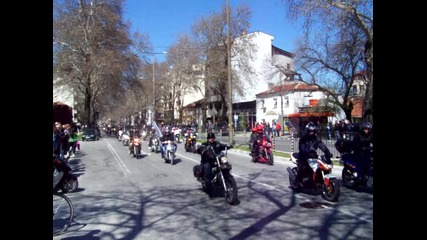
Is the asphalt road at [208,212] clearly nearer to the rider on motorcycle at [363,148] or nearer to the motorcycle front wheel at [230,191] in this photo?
the motorcycle front wheel at [230,191]

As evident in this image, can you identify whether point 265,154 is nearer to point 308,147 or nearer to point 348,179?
point 348,179

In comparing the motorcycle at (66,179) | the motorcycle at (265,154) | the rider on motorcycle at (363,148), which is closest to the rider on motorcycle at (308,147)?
the rider on motorcycle at (363,148)

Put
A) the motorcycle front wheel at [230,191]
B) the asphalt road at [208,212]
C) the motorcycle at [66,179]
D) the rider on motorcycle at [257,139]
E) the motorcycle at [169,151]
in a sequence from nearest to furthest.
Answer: the asphalt road at [208,212], the motorcycle front wheel at [230,191], the motorcycle at [66,179], the motorcycle at [169,151], the rider on motorcycle at [257,139]

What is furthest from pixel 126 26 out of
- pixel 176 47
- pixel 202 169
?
pixel 202 169

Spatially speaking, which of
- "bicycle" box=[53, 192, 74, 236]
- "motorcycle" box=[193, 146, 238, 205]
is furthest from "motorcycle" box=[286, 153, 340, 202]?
"bicycle" box=[53, 192, 74, 236]

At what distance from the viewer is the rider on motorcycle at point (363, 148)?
865 cm

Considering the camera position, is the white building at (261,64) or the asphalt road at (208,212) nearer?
the asphalt road at (208,212)

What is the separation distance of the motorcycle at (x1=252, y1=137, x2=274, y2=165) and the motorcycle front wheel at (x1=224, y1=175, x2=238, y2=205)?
7.55 meters

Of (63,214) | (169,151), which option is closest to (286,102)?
(169,151)

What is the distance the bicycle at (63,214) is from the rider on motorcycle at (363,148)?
635 centimetres

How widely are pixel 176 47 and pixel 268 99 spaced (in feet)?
45.4

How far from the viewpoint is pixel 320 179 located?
7.84 m

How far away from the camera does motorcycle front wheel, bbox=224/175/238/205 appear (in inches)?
290

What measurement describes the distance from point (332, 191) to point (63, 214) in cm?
509
